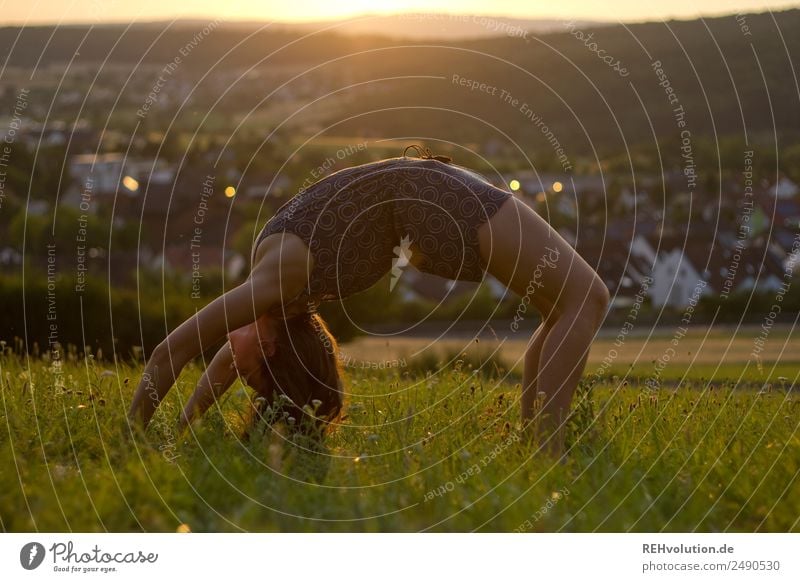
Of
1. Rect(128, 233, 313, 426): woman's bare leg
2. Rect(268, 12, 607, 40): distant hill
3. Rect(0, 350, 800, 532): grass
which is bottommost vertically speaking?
Rect(0, 350, 800, 532): grass

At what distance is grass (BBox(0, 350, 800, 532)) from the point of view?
4121mm

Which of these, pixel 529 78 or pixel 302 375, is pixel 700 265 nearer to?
pixel 529 78

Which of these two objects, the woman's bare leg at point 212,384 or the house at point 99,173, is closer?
the woman's bare leg at point 212,384

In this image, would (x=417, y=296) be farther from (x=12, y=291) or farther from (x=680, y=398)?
(x=680, y=398)

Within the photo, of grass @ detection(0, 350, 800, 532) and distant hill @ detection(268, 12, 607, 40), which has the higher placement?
distant hill @ detection(268, 12, 607, 40)

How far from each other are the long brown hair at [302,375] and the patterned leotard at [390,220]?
357 mm

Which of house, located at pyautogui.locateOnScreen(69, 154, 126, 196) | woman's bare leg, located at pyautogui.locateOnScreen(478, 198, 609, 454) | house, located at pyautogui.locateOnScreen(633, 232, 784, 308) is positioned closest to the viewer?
woman's bare leg, located at pyautogui.locateOnScreen(478, 198, 609, 454)

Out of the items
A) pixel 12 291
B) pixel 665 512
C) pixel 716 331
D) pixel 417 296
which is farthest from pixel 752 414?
pixel 417 296

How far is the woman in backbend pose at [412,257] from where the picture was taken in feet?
15.6

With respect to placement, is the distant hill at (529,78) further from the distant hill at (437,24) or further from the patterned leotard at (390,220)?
the patterned leotard at (390,220)

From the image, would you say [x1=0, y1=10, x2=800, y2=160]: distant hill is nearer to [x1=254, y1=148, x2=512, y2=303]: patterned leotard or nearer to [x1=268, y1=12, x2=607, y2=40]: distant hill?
[x1=268, y1=12, x2=607, y2=40]: distant hill

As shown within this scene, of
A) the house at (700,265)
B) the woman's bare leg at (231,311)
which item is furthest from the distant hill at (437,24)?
the house at (700,265)

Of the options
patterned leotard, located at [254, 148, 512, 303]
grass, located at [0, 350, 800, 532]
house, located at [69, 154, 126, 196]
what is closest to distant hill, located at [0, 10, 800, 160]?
patterned leotard, located at [254, 148, 512, 303]

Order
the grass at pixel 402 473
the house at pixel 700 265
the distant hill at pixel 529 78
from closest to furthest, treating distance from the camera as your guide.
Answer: the grass at pixel 402 473 < the distant hill at pixel 529 78 < the house at pixel 700 265
